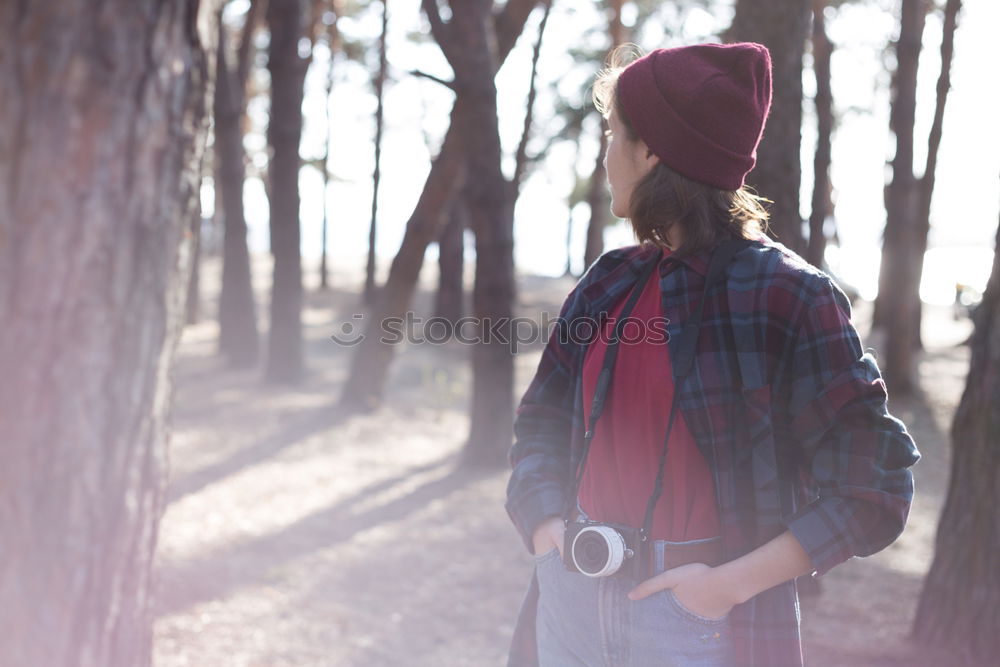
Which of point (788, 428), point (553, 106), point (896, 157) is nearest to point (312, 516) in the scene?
point (788, 428)

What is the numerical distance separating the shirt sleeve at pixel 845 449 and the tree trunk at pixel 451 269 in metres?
14.2

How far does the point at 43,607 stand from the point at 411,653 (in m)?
2.74

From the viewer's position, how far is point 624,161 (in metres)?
1.88

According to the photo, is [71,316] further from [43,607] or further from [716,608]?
[716,608]

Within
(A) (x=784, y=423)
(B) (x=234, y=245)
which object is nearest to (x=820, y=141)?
(B) (x=234, y=245)

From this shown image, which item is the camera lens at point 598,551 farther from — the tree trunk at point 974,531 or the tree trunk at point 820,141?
the tree trunk at point 820,141

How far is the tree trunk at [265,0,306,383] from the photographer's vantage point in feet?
35.0

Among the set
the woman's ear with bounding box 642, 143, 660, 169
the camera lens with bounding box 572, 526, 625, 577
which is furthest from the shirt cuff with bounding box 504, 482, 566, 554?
the woman's ear with bounding box 642, 143, 660, 169

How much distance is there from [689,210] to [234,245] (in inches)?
423

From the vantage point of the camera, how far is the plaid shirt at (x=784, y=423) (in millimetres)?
1588

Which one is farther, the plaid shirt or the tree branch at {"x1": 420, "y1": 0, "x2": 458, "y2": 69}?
the tree branch at {"x1": 420, "y1": 0, "x2": 458, "y2": 69}

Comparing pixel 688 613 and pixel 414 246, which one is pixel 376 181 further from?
pixel 688 613

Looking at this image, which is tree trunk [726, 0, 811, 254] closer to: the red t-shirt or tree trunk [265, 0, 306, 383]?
the red t-shirt

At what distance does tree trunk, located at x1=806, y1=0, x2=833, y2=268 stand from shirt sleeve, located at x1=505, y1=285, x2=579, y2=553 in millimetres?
5733
